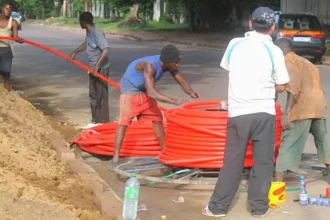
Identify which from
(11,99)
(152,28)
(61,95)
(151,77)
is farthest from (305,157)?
(152,28)

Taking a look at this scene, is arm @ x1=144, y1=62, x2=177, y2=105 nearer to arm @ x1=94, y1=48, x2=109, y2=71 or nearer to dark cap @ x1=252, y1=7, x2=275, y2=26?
dark cap @ x1=252, y1=7, x2=275, y2=26

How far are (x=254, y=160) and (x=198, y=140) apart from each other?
1.33 meters

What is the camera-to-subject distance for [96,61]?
35.2 ft

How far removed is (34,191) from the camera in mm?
6191

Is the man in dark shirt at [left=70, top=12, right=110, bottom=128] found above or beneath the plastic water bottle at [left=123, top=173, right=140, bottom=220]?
above

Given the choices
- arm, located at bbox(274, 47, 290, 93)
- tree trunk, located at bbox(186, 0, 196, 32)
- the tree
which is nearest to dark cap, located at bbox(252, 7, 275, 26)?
arm, located at bbox(274, 47, 290, 93)

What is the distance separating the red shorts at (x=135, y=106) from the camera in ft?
26.4

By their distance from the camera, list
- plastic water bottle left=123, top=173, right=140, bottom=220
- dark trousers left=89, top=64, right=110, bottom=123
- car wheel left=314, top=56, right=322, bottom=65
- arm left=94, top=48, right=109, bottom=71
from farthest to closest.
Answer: car wheel left=314, top=56, right=322, bottom=65 → dark trousers left=89, top=64, right=110, bottom=123 → arm left=94, top=48, right=109, bottom=71 → plastic water bottle left=123, top=173, right=140, bottom=220

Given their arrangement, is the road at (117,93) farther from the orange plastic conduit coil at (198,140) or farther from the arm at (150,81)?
the arm at (150,81)

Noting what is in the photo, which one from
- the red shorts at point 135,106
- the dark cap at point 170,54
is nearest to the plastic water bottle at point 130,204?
the dark cap at point 170,54

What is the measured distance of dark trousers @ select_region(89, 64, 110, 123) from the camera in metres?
10.9

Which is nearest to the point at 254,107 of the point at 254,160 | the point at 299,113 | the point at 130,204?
the point at 254,160

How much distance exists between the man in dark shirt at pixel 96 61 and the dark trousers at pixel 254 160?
15.3 ft

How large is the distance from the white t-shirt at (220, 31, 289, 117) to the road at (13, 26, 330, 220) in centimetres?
101
